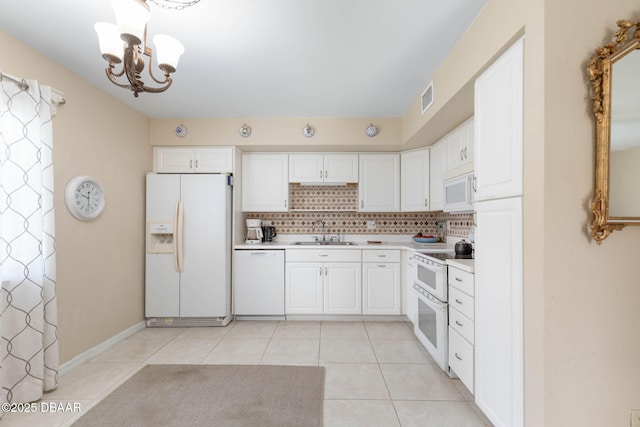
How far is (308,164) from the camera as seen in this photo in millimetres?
4121

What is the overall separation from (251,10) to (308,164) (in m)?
2.33

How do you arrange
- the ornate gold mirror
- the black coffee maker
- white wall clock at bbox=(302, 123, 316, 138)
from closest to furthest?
1. the ornate gold mirror
2. white wall clock at bbox=(302, 123, 316, 138)
3. the black coffee maker

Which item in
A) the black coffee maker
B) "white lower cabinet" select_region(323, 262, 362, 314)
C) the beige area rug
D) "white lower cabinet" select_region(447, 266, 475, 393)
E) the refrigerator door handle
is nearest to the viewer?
the beige area rug

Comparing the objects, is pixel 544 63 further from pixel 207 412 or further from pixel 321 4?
pixel 207 412

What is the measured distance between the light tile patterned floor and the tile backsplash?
1273 millimetres

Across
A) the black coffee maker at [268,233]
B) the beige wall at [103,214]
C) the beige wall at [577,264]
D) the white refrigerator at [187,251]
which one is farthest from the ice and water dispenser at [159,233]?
the beige wall at [577,264]

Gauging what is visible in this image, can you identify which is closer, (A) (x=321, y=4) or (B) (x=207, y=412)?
(A) (x=321, y=4)

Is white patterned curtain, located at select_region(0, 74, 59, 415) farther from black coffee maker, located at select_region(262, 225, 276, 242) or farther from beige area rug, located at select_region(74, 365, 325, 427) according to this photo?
black coffee maker, located at select_region(262, 225, 276, 242)

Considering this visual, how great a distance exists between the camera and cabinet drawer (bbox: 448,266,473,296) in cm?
211

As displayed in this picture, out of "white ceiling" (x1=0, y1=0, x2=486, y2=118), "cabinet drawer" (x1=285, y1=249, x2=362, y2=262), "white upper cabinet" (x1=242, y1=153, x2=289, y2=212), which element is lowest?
"cabinet drawer" (x1=285, y1=249, x2=362, y2=262)

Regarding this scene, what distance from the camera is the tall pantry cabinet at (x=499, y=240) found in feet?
5.07

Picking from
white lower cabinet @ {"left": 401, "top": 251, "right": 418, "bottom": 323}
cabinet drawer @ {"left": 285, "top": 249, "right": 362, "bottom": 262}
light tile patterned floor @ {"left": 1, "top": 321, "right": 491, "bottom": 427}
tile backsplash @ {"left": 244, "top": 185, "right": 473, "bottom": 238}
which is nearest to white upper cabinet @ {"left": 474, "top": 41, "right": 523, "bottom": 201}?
light tile patterned floor @ {"left": 1, "top": 321, "right": 491, "bottom": 427}

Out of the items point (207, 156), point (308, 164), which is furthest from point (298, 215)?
point (207, 156)

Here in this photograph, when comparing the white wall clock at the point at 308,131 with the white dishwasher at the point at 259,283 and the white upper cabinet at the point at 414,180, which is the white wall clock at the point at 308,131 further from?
the white dishwasher at the point at 259,283
